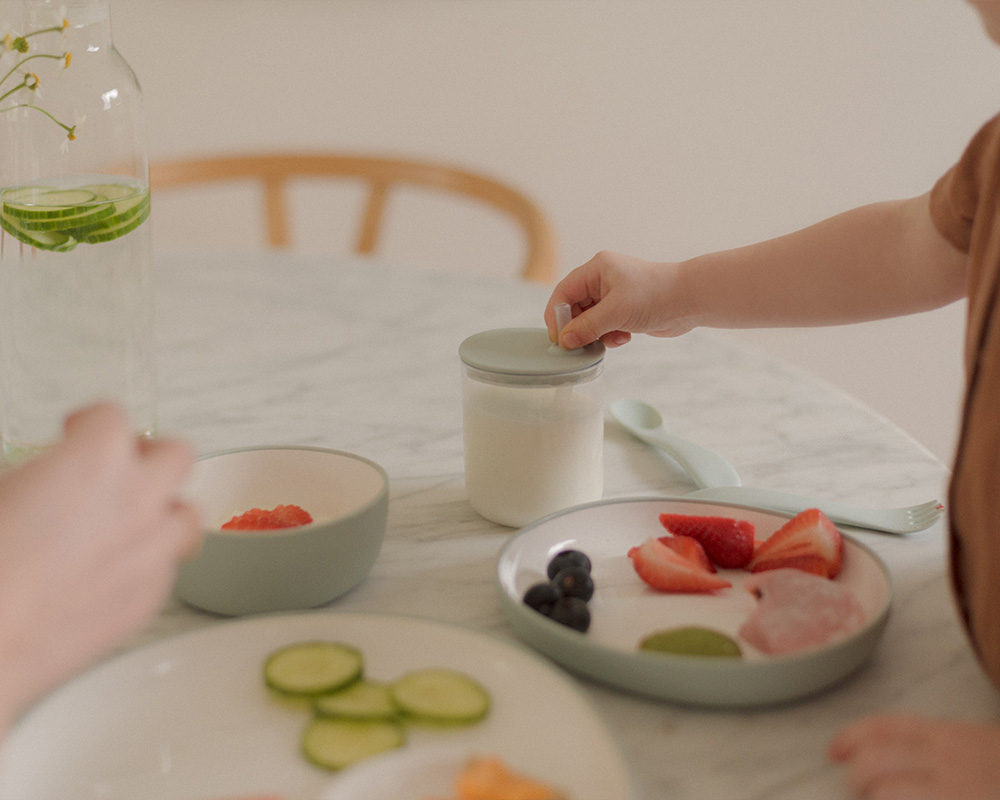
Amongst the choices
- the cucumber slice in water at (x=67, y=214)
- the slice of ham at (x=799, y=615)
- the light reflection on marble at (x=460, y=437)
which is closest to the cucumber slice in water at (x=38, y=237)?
the cucumber slice in water at (x=67, y=214)

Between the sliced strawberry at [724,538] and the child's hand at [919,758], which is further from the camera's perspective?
the sliced strawberry at [724,538]

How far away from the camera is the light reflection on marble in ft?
1.89

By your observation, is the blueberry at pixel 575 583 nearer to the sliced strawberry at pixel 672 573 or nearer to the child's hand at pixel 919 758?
the sliced strawberry at pixel 672 573

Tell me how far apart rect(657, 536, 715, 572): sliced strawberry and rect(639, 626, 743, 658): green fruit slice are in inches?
3.5

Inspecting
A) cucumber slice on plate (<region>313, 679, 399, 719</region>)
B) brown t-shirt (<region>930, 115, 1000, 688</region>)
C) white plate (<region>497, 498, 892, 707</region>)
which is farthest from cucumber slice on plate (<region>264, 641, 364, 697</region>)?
brown t-shirt (<region>930, 115, 1000, 688</region>)

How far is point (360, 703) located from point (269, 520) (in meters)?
0.20

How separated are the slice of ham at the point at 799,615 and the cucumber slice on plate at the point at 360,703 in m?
0.22

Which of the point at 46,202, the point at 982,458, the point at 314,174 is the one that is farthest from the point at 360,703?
the point at 314,174

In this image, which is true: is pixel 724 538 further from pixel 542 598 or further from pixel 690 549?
pixel 542 598

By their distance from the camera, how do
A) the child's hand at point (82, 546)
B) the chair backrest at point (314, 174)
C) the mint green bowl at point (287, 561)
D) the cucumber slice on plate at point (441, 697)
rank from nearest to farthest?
the child's hand at point (82, 546) < the cucumber slice on plate at point (441, 697) < the mint green bowl at point (287, 561) < the chair backrest at point (314, 174)

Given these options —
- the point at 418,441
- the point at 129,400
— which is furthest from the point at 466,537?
the point at 129,400

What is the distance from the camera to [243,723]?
56 cm

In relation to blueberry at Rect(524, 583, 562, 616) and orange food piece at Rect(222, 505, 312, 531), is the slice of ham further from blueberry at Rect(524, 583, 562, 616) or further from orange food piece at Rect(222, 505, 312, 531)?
orange food piece at Rect(222, 505, 312, 531)

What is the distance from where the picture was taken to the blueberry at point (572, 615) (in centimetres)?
63
